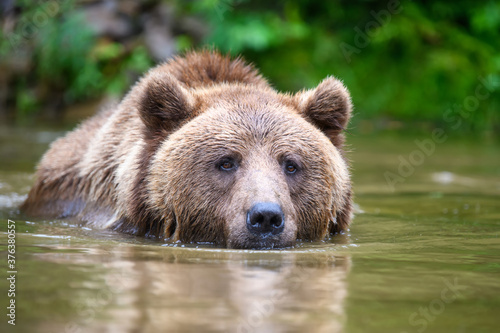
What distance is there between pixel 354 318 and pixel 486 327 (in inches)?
22.0

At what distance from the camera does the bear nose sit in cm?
489

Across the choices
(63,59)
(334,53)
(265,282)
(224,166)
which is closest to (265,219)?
(224,166)

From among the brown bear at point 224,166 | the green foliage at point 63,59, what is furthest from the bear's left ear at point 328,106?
the green foliage at point 63,59

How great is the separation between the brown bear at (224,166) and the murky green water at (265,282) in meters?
0.25

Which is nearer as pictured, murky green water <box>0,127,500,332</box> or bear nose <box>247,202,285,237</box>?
murky green water <box>0,127,500,332</box>

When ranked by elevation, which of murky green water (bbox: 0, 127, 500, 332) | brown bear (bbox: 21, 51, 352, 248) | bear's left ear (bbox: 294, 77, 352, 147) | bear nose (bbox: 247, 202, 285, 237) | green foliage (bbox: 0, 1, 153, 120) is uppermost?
green foliage (bbox: 0, 1, 153, 120)

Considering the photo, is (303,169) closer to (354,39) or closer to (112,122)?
(112,122)

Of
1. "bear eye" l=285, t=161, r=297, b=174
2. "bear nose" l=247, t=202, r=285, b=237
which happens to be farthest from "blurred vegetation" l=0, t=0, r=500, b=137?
"bear nose" l=247, t=202, r=285, b=237

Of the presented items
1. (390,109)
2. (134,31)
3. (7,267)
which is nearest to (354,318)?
(7,267)

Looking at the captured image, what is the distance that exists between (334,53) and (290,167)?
1363 cm

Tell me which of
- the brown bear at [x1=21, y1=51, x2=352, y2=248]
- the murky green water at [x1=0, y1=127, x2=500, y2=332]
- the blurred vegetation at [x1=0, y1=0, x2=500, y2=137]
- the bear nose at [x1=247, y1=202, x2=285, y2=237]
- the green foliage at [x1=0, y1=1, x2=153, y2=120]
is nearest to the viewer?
the murky green water at [x1=0, y1=127, x2=500, y2=332]

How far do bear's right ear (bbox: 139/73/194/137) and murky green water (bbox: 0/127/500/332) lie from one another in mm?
994

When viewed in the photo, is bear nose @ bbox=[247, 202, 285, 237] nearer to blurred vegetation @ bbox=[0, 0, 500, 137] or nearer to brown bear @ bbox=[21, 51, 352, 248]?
brown bear @ bbox=[21, 51, 352, 248]

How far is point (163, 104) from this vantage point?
231 inches
